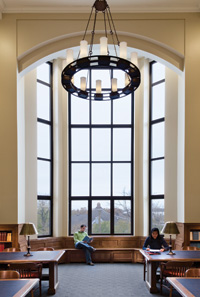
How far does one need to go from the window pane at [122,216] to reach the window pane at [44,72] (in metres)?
4.41

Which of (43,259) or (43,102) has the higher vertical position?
(43,102)

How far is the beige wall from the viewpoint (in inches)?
313

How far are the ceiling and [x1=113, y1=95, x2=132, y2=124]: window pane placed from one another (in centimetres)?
321

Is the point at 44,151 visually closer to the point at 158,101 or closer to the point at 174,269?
the point at 158,101

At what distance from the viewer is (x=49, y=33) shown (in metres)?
8.18

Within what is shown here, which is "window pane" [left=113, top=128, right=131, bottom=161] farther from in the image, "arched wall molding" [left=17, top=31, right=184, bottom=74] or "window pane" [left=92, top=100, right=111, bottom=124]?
"arched wall molding" [left=17, top=31, right=184, bottom=74]

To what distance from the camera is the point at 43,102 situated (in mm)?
10156

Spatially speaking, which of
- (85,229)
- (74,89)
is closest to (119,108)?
(85,229)

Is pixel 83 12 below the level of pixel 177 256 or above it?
above

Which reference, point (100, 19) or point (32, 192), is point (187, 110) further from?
point (32, 192)

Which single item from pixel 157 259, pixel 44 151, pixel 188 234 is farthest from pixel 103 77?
pixel 157 259

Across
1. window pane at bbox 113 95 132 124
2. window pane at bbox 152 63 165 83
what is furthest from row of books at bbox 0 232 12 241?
window pane at bbox 152 63 165 83

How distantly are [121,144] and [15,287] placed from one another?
23.3 ft

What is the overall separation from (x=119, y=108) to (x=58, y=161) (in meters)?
2.59
